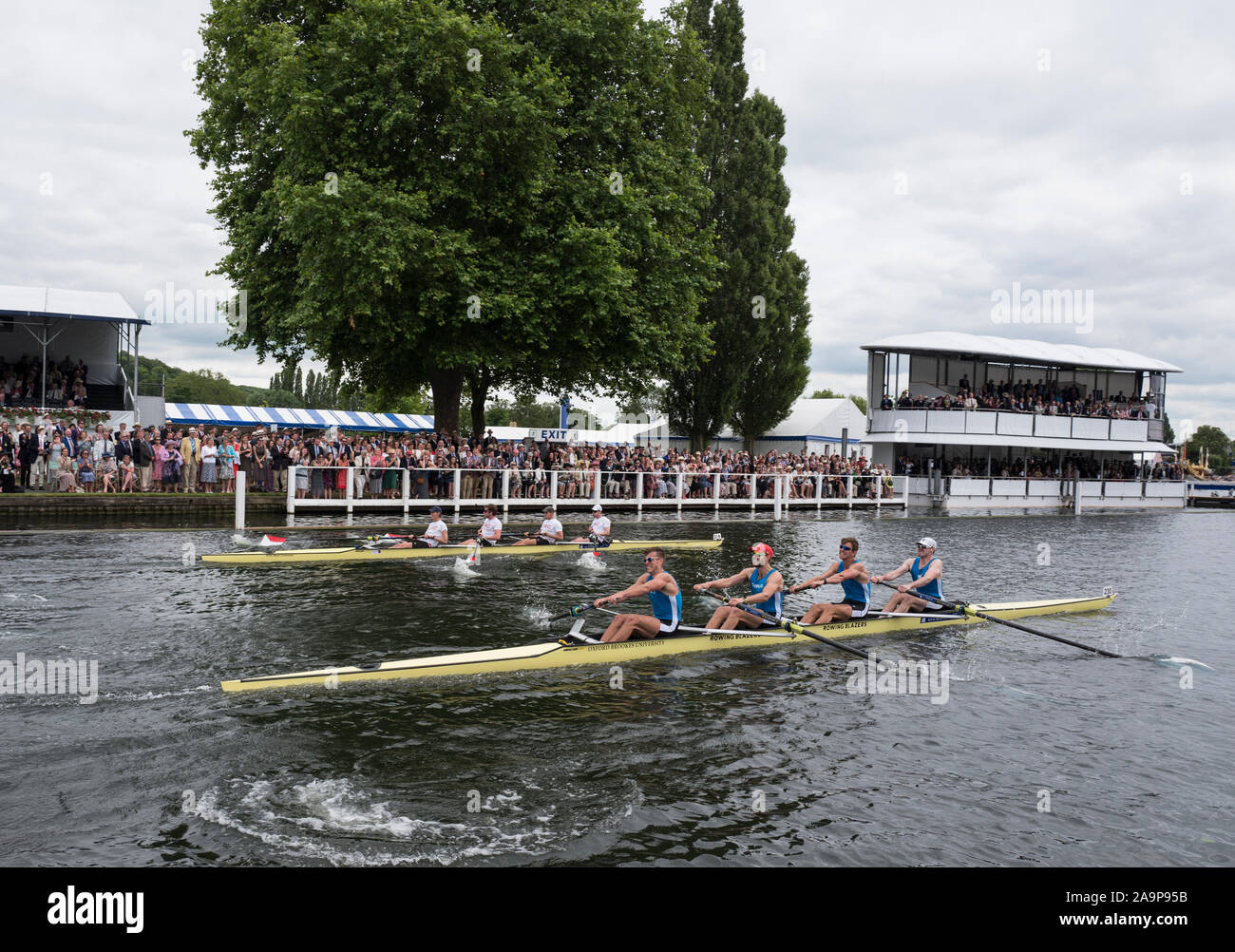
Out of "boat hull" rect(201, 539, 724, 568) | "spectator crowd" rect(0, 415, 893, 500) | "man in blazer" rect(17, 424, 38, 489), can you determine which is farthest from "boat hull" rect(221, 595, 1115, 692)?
"man in blazer" rect(17, 424, 38, 489)

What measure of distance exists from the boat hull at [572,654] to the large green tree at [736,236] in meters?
31.7

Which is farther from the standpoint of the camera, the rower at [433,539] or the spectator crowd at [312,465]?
the spectator crowd at [312,465]

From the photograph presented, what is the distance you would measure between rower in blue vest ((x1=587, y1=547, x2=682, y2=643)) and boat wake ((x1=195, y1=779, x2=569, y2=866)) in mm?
5070

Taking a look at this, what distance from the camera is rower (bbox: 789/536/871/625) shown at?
14844 mm

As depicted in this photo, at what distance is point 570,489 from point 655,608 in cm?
1876

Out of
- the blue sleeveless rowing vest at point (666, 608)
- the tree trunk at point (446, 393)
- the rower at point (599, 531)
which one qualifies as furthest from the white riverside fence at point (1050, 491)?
the blue sleeveless rowing vest at point (666, 608)

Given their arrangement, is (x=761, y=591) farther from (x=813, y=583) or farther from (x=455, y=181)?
(x=455, y=181)

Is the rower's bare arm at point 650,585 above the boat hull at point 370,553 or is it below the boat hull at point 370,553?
above

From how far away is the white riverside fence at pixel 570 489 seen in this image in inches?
1099

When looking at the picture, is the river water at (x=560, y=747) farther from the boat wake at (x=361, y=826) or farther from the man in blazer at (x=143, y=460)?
the man in blazer at (x=143, y=460)

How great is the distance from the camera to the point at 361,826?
735cm

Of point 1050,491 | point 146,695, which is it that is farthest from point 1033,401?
point 146,695

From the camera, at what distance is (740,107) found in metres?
47.5
